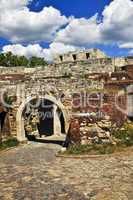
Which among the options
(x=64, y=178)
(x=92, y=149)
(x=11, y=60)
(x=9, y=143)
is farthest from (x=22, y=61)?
(x=64, y=178)

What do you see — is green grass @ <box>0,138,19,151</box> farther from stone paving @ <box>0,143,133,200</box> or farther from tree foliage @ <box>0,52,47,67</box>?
tree foliage @ <box>0,52,47,67</box>

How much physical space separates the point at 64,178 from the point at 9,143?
24.2ft

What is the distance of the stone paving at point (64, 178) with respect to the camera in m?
9.04

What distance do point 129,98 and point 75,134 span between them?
4482 mm

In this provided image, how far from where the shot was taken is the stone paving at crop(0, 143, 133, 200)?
9039mm

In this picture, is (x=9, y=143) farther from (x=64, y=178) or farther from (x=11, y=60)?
(x=11, y=60)

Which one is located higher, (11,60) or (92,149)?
(11,60)

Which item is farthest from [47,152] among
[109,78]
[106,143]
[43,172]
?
[109,78]

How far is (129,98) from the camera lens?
17781mm

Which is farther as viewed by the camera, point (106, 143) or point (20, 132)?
point (20, 132)

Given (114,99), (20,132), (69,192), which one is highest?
(114,99)

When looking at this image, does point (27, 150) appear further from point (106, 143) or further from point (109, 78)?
point (109, 78)

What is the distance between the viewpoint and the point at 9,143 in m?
17.3

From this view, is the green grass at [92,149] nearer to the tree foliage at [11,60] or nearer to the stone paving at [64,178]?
the stone paving at [64,178]
